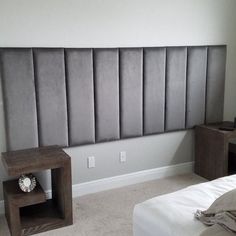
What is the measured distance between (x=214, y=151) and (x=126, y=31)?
1.52m

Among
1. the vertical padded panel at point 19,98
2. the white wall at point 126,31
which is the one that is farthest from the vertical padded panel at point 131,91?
the vertical padded panel at point 19,98

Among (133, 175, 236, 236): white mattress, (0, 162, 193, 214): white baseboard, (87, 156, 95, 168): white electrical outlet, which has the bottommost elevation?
(0, 162, 193, 214): white baseboard

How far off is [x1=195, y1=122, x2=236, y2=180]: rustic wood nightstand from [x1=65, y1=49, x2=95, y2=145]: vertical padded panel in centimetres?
125

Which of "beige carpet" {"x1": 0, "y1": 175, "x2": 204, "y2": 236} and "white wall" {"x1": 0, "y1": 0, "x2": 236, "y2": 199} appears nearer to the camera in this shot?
"beige carpet" {"x1": 0, "y1": 175, "x2": 204, "y2": 236}

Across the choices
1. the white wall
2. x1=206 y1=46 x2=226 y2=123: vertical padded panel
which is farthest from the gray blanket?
x1=206 y1=46 x2=226 y2=123: vertical padded panel

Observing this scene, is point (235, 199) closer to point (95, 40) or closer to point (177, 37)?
point (95, 40)

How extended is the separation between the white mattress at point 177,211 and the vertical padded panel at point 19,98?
1.36 meters

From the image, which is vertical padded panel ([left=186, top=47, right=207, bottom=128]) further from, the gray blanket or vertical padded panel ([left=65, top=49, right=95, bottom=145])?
the gray blanket

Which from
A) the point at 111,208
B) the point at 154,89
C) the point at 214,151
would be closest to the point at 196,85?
the point at 154,89

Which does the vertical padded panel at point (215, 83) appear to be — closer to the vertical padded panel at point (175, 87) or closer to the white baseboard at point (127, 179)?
the vertical padded panel at point (175, 87)

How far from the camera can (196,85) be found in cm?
356

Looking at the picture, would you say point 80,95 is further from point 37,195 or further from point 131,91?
point 37,195

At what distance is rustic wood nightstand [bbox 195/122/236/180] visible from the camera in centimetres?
329

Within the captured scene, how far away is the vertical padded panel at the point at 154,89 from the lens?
3.25 metres
